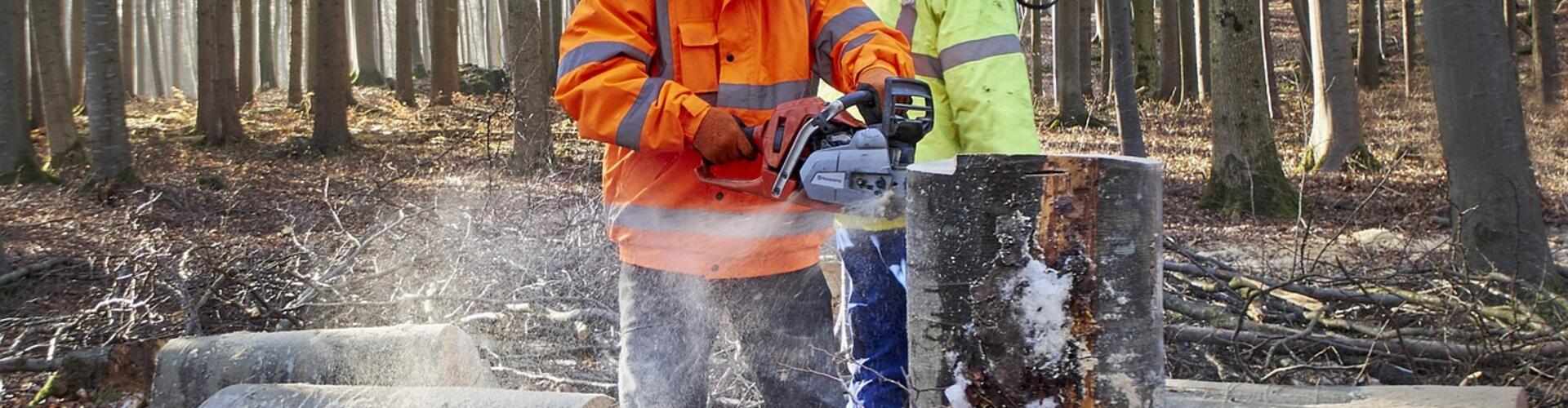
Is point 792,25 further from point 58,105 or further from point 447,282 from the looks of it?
point 58,105

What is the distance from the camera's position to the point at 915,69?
3.38 m

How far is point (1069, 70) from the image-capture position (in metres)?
16.2

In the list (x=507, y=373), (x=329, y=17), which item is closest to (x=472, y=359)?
(x=507, y=373)

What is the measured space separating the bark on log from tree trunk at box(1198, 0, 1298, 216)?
25.3ft

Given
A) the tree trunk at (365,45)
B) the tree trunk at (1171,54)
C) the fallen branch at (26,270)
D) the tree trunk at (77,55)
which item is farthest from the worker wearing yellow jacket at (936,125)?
the tree trunk at (365,45)

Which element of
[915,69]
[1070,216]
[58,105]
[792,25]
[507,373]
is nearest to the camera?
[1070,216]

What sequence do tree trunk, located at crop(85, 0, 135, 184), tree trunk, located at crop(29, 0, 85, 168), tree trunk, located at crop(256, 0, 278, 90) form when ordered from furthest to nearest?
tree trunk, located at crop(256, 0, 278, 90) → tree trunk, located at crop(29, 0, 85, 168) → tree trunk, located at crop(85, 0, 135, 184)

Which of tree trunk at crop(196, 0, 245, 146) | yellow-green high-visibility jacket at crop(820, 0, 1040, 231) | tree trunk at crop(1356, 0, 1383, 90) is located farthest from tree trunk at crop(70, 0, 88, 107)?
yellow-green high-visibility jacket at crop(820, 0, 1040, 231)

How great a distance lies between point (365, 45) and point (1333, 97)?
1914 centimetres

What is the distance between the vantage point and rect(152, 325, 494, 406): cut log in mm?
3793

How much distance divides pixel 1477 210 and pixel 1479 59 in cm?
72

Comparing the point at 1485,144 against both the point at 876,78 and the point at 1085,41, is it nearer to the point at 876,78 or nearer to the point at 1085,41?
the point at 876,78

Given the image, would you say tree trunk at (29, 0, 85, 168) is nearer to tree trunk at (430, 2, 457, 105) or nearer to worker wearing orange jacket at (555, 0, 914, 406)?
tree trunk at (430, 2, 457, 105)

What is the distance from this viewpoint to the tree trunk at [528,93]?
1105 centimetres
